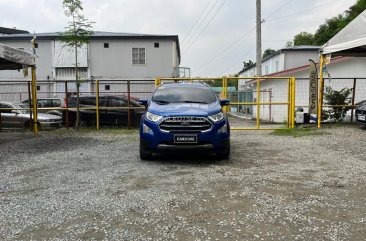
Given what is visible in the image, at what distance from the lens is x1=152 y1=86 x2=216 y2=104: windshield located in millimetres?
8023

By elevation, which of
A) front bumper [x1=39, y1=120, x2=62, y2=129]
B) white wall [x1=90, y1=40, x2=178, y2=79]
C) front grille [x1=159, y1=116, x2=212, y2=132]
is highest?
white wall [x1=90, y1=40, x2=178, y2=79]

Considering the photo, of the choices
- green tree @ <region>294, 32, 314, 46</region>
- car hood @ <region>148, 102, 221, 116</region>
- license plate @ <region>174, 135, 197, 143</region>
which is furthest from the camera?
green tree @ <region>294, 32, 314, 46</region>

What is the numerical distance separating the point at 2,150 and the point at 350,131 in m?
11.1

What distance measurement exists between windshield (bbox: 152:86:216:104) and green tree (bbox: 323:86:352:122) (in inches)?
297

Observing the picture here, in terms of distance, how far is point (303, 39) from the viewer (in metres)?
58.3

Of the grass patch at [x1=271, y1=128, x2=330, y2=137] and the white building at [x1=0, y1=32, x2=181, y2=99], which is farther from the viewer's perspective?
the white building at [x1=0, y1=32, x2=181, y2=99]

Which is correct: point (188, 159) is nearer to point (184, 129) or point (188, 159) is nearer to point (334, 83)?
point (184, 129)

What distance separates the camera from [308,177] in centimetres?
601

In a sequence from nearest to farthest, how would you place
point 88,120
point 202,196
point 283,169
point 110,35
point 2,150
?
point 202,196 < point 283,169 < point 2,150 < point 88,120 < point 110,35

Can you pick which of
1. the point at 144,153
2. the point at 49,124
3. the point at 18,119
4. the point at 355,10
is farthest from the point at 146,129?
the point at 355,10

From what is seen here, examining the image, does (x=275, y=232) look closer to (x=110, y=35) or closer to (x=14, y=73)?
(x=110, y=35)

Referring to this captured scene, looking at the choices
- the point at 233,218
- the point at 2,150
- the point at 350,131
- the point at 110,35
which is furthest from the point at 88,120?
the point at 110,35

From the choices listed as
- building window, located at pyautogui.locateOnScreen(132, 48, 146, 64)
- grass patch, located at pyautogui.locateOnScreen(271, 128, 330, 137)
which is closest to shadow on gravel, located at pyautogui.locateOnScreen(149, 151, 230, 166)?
grass patch, located at pyautogui.locateOnScreen(271, 128, 330, 137)

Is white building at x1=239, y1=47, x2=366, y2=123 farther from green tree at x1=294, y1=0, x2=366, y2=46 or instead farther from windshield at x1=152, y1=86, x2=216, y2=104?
green tree at x1=294, y1=0, x2=366, y2=46
